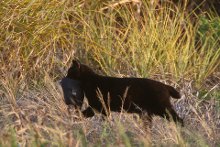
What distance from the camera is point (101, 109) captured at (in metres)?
7.33

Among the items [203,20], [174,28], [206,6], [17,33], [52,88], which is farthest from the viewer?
[206,6]

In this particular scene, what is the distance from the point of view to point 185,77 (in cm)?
947

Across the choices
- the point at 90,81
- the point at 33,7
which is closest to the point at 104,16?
the point at 33,7

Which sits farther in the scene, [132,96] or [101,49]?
[101,49]

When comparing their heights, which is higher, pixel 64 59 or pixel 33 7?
pixel 33 7

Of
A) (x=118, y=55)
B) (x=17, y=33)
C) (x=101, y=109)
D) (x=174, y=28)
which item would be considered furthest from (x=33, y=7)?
(x=101, y=109)

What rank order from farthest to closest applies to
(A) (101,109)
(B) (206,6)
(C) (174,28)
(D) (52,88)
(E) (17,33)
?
1. (B) (206,6)
2. (C) (174,28)
3. (E) (17,33)
4. (D) (52,88)
5. (A) (101,109)

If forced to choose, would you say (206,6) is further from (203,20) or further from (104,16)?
(104,16)

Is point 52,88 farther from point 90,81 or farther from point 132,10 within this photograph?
point 132,10

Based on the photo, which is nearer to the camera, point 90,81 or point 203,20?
point 90,81

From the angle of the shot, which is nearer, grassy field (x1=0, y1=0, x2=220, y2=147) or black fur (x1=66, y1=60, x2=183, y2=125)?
black fur (x1=66, y1=60, x2=183, y2=125)

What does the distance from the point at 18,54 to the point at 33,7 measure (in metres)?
0.59

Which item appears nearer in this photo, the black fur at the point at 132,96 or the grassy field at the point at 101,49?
the black fur at the point at 132,96

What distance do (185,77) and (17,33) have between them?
201 centimetres
